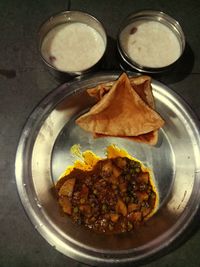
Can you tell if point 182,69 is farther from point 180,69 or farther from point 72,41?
point 72,41

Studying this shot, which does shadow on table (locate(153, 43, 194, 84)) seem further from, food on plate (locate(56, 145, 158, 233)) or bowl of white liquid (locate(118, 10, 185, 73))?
food on plate (locate(56, 145, 158, 233))

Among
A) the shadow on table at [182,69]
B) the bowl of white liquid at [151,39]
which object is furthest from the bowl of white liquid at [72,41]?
the shadow on table at [182,69]

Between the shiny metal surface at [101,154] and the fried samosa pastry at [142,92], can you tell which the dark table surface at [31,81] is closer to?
the shiny metal surface at [101,154]

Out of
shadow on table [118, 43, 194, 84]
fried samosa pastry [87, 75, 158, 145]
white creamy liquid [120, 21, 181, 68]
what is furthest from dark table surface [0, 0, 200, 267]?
fried samosa pastry [87, 75, 158, 145]

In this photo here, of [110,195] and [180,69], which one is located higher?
[180,69]

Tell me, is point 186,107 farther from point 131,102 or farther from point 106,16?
point 106,16

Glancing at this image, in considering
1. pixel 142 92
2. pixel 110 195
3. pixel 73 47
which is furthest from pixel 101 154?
pixel 73 47
